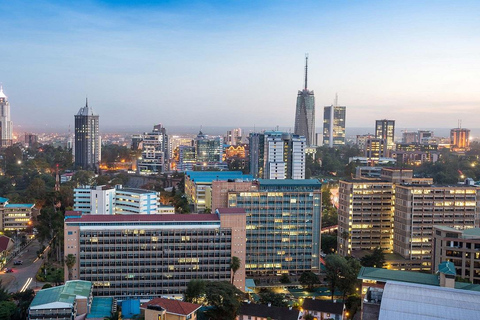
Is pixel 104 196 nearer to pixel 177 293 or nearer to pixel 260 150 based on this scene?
→ pixel 177 293

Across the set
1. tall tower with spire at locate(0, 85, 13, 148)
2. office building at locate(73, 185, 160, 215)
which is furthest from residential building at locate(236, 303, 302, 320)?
tall tower with spire at locate(0, 85, 13, 148)

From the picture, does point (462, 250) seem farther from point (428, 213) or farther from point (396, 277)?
point (396, 277)

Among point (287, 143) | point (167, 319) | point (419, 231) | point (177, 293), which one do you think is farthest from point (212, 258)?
point (287, 143)

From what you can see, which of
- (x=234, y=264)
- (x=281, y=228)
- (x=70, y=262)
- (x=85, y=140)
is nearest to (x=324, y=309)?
(x=234, y=264)

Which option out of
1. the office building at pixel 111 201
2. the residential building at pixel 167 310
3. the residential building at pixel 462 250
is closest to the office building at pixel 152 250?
the residential building at pixel 167 310

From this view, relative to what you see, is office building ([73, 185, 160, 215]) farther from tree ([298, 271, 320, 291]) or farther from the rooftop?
tree ([298, 271, 320, 291])

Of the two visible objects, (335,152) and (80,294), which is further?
(335,152)

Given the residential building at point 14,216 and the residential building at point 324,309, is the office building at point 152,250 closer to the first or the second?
the residential building at point 324,309
